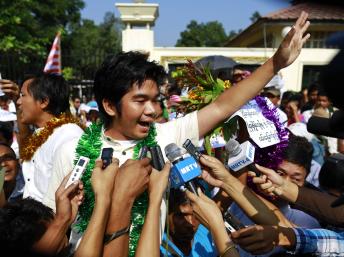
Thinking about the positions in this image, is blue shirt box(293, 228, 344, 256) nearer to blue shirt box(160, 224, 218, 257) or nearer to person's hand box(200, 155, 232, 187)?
person's hand box(200, 155, 232, 187)

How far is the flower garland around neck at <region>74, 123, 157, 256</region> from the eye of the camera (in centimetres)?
189

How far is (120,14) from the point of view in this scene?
14.2 m

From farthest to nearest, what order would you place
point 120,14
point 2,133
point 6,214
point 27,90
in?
point 120,14 → point 2,133 → point 27,90 → point 6,214

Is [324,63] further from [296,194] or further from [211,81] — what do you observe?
[211,81]

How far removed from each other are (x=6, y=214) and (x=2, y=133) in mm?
2214

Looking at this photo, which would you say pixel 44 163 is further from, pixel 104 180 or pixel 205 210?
pixel 205 210

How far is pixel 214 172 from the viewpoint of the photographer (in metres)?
1.84

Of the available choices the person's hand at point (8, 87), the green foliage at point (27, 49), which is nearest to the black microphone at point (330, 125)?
the person's hand at point (8, 87)

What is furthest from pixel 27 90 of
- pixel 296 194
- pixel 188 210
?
pixel 296 194

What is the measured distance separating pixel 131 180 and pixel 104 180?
0.11m

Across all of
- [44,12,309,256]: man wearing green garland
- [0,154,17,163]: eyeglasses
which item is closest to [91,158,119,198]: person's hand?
[44,12,309,256]: man wearing green garland

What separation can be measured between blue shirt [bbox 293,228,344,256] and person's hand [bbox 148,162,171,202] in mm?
652

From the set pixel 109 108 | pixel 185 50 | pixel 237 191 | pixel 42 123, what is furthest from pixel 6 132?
pixel 185 50

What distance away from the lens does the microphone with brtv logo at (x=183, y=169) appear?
153 cm
